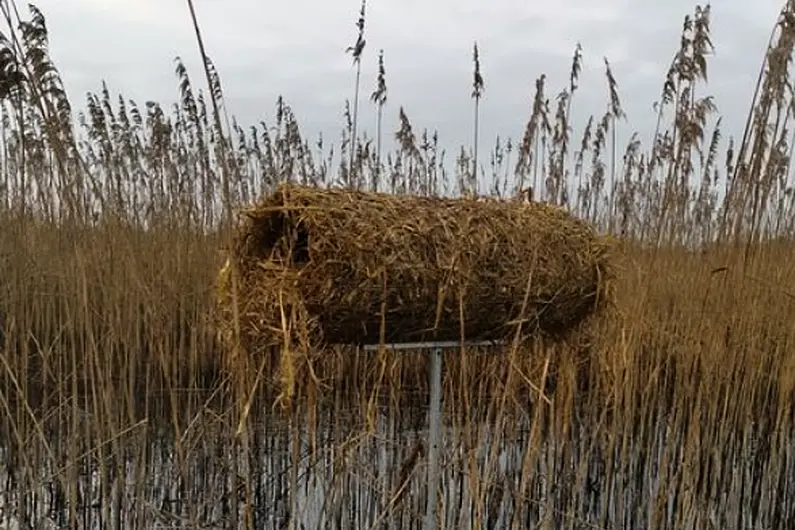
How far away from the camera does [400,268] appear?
4.82ft

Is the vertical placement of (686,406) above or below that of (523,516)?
above

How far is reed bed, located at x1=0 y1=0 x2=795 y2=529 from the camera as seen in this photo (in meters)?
2.03

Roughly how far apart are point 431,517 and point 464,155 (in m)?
2.91

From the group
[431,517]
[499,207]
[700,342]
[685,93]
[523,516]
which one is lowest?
[523,516]

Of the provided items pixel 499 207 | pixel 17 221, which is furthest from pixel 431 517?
pixel 17 221

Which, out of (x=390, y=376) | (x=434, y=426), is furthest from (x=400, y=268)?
(x=390, y=376)

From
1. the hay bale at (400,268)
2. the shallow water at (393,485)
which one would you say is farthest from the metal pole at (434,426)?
the shallow water at (393,485)

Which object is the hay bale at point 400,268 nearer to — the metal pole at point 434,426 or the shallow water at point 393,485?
the metal pole at point 434,426

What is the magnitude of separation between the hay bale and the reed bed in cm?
14

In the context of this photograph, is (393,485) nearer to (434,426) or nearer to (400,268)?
Result: (434,426)

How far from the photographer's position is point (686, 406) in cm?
291

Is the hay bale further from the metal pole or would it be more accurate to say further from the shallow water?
the shallow water

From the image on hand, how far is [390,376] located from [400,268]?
988 mm

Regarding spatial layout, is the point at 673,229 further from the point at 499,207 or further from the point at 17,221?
the point at 17,221
